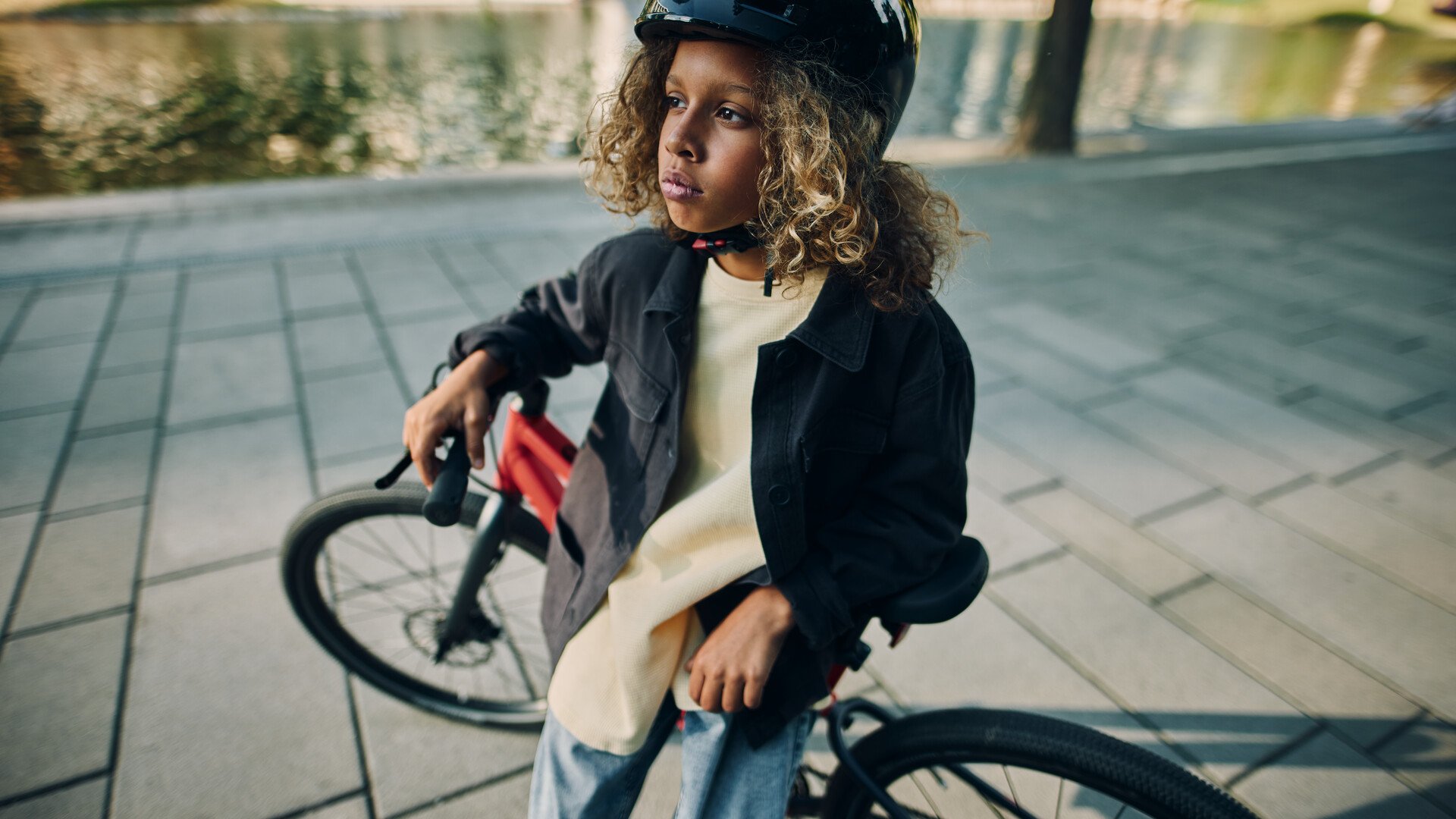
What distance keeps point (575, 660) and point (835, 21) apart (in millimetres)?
1008

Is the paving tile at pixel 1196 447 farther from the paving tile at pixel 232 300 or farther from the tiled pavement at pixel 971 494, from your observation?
the paving tile at pixel 232 300

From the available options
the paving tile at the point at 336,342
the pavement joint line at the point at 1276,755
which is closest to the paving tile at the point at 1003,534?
the pavement joint line at the point at 1276,755

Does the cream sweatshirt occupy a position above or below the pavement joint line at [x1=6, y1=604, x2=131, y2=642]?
above

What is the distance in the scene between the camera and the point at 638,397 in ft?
3.83

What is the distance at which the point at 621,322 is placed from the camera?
1.21 metres

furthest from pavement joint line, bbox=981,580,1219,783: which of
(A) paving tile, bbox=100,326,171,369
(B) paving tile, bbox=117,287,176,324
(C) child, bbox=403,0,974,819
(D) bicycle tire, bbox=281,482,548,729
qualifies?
(B) paving tile, bbox=117,287,176,324

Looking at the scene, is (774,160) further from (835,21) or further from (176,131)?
(176,131)

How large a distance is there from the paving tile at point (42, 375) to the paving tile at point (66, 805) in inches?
81.1

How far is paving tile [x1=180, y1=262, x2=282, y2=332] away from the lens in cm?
369

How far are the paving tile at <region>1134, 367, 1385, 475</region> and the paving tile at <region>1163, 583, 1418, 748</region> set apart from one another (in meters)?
1.04

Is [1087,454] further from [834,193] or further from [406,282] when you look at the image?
[406,282]

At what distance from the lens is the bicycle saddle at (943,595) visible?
40.2 inches

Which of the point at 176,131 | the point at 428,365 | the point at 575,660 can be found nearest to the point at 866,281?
the point at 575,660

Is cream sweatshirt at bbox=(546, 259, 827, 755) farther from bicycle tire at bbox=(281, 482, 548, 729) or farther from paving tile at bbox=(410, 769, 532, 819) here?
paving tile at bbox=(410, 769, 532, 819)
